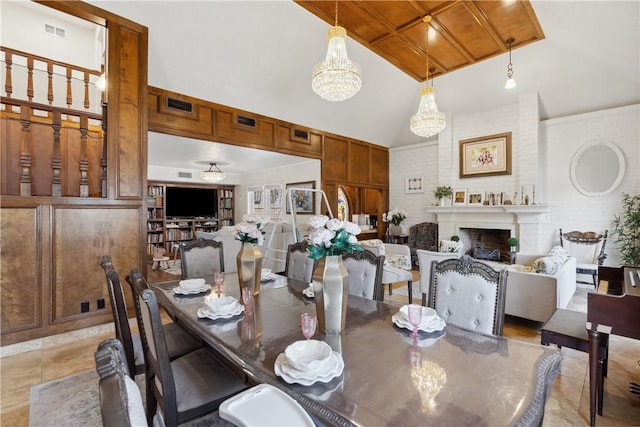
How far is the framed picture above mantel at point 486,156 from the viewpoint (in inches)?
225

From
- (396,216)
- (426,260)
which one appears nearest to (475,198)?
(396,216)

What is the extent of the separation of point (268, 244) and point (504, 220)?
4544 millimetres

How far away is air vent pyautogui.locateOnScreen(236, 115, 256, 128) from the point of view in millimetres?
4801

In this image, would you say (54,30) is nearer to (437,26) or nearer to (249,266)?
(249,266)

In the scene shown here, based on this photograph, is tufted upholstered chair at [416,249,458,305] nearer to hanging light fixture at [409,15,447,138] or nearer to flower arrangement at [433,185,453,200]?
hanging light fixture at [409,15,447,138]

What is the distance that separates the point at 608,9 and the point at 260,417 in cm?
587

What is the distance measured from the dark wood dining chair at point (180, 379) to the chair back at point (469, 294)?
123 centimetres

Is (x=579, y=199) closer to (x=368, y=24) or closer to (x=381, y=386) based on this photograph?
(x=368, y=24)

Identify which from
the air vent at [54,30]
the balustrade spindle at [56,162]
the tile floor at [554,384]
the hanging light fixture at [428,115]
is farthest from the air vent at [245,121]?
the tile floor at [554,384]

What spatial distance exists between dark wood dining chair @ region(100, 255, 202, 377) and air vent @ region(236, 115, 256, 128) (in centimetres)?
356

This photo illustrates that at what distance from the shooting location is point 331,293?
54.1 inches

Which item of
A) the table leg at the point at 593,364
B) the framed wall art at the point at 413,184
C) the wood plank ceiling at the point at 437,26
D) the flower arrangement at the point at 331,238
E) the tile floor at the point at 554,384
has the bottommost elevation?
the tile floor at the point at 554,384

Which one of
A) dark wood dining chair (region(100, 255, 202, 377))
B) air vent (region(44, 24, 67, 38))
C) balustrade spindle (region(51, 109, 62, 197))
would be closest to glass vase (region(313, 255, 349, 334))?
dark wood dining chair (region(100, 255, 202, 377))

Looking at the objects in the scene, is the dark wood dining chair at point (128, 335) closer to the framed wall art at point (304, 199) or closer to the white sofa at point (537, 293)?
the white sofa at point (537, 293)
